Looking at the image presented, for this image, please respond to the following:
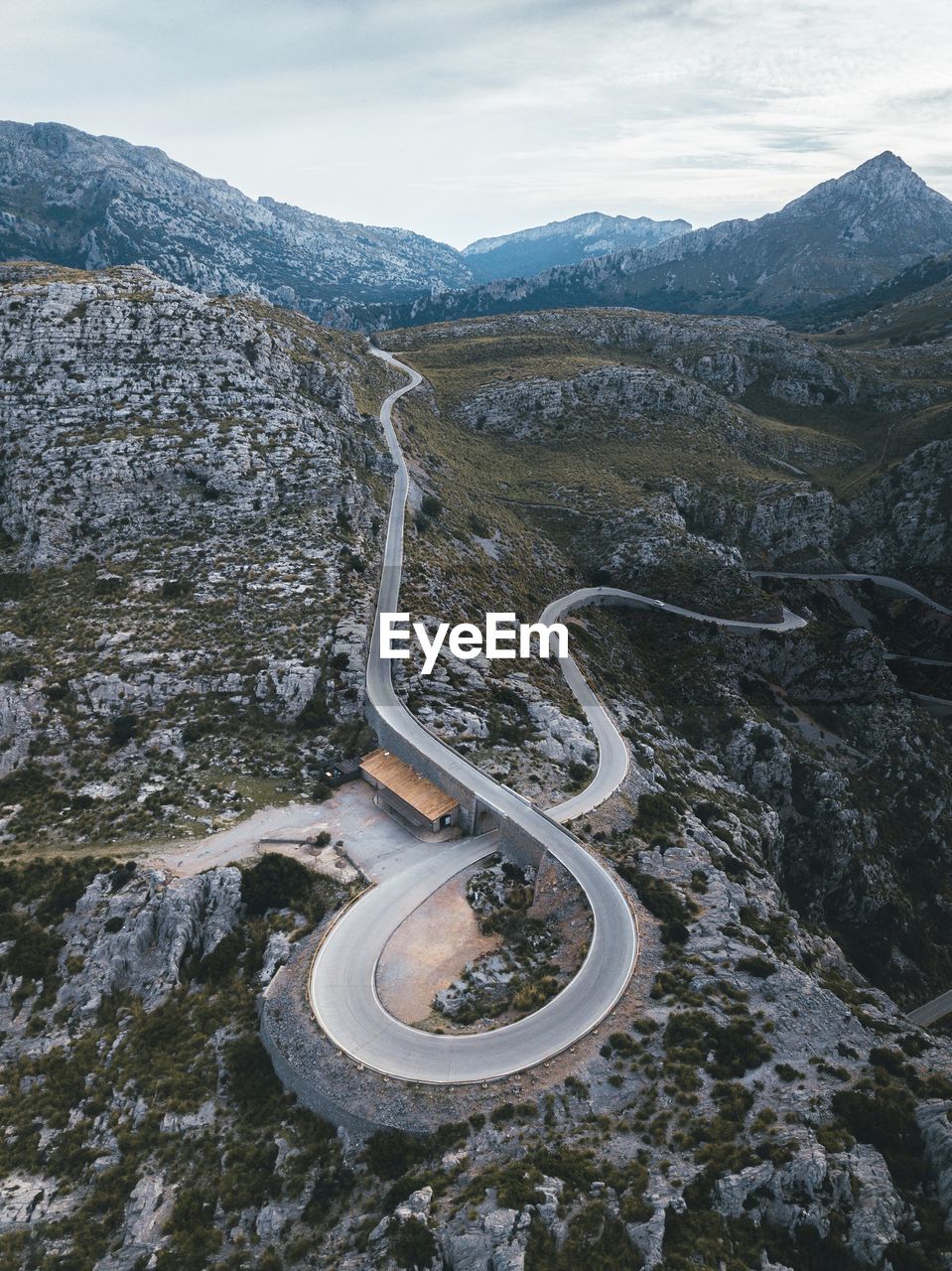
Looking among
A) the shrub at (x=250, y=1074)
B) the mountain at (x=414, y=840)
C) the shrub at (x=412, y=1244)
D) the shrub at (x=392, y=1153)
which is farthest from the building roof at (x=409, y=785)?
the shrub at (x=412, y=1244)

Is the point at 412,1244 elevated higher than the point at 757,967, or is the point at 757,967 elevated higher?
the point at 412,1244

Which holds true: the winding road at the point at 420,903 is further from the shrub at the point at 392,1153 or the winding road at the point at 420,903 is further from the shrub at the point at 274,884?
the shrub at the point at 274,884

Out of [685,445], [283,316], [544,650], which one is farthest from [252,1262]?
[685,445]

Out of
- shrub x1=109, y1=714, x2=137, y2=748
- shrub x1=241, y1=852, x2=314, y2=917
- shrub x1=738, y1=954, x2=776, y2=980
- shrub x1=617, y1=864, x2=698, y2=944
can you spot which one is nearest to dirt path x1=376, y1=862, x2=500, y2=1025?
shrub x1=241, y1=852, x2=314, y2=917

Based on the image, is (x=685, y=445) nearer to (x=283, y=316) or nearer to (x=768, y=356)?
(x=768, y=356)

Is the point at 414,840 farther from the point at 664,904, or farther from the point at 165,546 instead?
the point at 165,546

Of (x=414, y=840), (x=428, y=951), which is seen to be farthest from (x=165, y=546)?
(x=428, y=951)

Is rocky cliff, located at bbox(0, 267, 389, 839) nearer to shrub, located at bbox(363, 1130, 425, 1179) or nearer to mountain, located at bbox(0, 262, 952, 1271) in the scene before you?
mountain, located at bbox(0, 262, 952, 1271)
